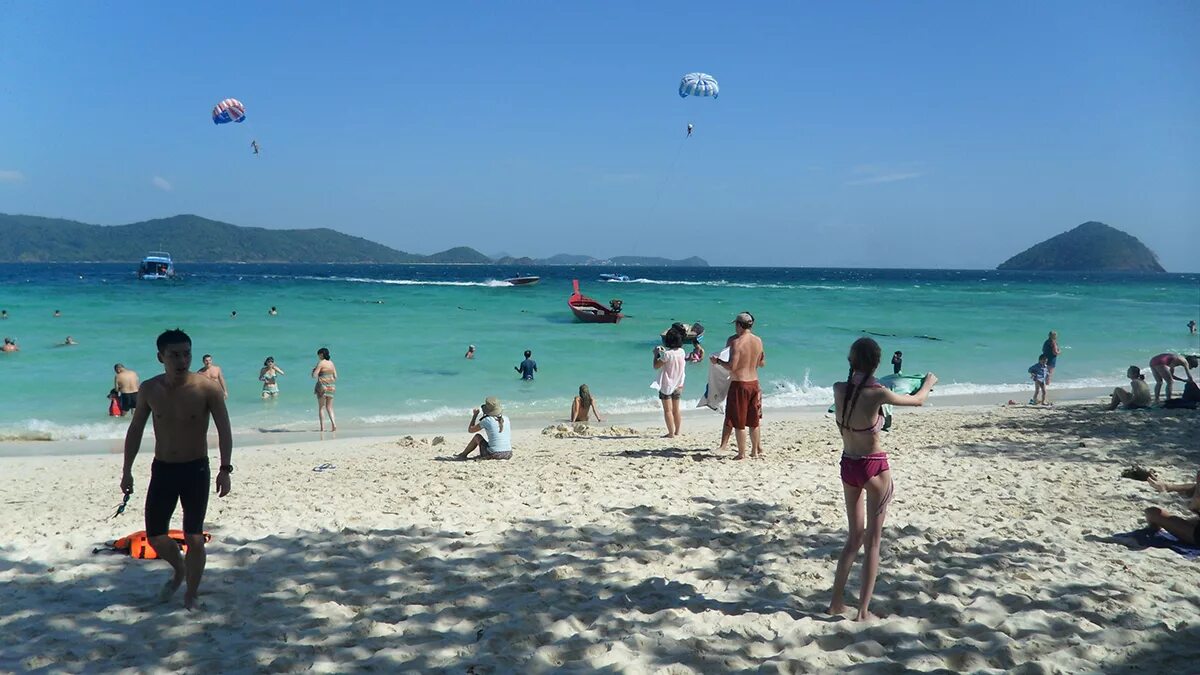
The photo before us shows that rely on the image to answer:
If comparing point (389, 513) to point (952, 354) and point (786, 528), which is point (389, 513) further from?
point (952, 354)

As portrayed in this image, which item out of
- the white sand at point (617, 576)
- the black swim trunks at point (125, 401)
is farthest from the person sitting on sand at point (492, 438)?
the black swim trunks at point (125, 401)

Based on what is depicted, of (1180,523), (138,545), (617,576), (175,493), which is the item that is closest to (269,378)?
(138,545)

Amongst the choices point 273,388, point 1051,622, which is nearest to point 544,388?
point 273,388

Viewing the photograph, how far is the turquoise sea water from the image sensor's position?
16281mm

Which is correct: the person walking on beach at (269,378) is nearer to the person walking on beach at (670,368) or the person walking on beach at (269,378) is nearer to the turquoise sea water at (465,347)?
the turquoise sea water at (465,347)

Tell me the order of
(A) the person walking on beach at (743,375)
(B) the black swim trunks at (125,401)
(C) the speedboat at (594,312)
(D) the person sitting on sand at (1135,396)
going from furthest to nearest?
1. (C) the speedboat at (594,312)
2. (B) the black swim trunks at (125,401)
3. (D) the person sitting on sand at (1135,396)
4. (A) the person walking on beach at (743,375)

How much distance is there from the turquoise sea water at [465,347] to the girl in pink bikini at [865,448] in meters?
11.2

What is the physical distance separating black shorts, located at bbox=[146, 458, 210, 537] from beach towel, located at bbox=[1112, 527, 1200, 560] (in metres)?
5.95

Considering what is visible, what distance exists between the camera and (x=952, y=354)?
88.7ft

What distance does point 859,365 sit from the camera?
3822 millimetres

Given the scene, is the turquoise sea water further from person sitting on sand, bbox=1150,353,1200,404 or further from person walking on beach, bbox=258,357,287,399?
person sitting on sand, bbox=1150,353,1200,404

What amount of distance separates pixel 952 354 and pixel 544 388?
16.0 m

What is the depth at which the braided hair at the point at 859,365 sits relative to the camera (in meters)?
3.78

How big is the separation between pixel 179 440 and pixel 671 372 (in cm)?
696
